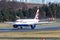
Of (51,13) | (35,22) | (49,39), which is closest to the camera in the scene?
(49,39)

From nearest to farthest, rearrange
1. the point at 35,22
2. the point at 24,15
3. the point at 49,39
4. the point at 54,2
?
the point at 49,39 → the point at 35,22 → the point at 24,15 → the point at 54,2

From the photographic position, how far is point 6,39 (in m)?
13.4

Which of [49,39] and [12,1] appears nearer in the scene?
[49,39]

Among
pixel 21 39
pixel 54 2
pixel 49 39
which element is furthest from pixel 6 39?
pixel 54 2

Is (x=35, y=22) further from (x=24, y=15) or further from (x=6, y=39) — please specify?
(x=24, y=15)

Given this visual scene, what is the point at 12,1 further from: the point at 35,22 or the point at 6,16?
the point at 35,22

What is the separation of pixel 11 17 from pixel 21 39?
3099 inches

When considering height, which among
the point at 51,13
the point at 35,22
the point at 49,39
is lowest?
the point at 51,13

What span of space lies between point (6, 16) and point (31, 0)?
175 ft

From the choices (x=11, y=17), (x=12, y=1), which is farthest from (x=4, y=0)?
(x=11, y=17)

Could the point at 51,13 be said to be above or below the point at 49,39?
below

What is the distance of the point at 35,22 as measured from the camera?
53812mm

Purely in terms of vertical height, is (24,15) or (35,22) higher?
(35,22)

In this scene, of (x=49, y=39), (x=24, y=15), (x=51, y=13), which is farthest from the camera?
(x=51, y=13)
